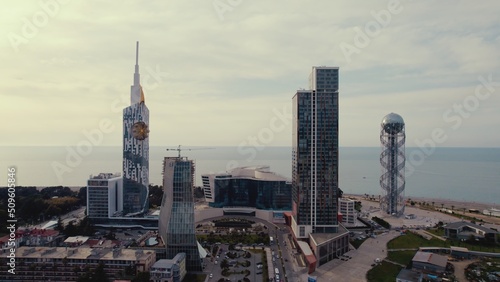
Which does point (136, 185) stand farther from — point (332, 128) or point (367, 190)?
point (367, 190)

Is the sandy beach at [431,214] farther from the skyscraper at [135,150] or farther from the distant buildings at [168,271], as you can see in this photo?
the skyscraper at [135,150]

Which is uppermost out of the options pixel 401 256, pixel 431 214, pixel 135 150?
pixel 135 150

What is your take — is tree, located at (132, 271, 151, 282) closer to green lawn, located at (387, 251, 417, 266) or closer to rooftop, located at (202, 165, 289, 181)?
green lawn, located at (387, 251, 417, 266)

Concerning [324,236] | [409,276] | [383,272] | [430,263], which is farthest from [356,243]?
[409,276]

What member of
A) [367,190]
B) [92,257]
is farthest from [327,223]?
[367,190]

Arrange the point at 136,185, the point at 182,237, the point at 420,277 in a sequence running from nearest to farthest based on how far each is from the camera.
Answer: the point at 420,277 → the point at 182,237 → the point at 136,185

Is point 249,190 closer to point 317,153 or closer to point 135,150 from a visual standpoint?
point 135,150
